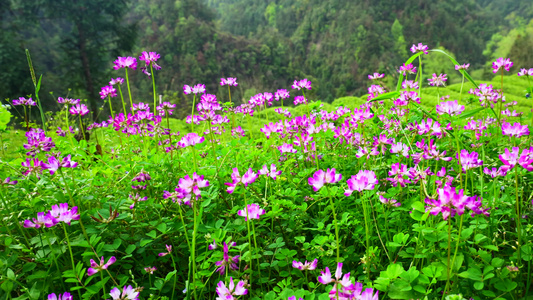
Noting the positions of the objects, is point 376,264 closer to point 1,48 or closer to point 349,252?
point 349,252

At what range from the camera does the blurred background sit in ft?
64.1

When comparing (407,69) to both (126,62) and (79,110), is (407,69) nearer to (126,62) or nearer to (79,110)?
(126,62)

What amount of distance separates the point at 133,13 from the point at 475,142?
6522cm

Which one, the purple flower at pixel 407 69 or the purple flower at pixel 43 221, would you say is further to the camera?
the purple flower at pixel 407 69

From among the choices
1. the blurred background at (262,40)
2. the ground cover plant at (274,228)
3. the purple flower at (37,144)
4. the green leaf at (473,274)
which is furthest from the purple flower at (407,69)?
the blurred background at (262,40)

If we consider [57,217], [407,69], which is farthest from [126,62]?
[407,69]

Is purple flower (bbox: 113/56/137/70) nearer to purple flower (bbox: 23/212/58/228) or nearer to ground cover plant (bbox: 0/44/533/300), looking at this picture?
ground cover plant (bbox: 0/44/533/300)

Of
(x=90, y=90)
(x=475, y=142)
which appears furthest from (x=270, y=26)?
(x=475, y=142)

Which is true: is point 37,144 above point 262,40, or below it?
above

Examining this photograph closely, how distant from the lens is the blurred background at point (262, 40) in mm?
19531

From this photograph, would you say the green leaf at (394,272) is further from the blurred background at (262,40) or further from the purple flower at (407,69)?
the blurred background at (262,40)

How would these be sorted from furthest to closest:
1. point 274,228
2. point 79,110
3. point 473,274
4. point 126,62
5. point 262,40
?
point 262,40 < point 79,110 < point 126,62 < point 274,228 < point 473,274

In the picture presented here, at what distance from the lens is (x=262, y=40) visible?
5897cm

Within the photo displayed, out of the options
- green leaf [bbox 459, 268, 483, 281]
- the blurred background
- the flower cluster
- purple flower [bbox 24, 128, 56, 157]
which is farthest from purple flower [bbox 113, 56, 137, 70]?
the blurred background
